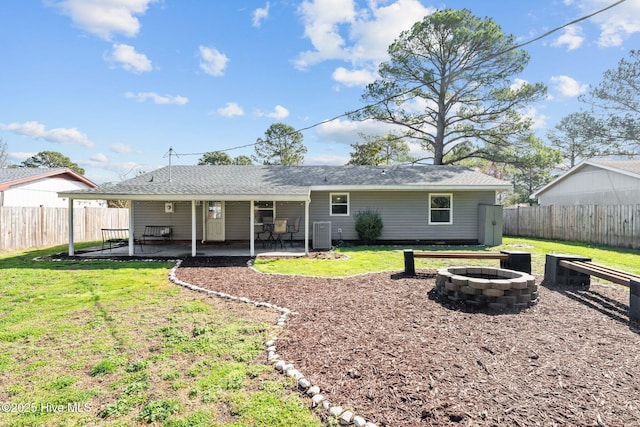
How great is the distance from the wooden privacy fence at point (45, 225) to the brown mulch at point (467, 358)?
36.6 ft

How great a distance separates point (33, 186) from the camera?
56.3 feet

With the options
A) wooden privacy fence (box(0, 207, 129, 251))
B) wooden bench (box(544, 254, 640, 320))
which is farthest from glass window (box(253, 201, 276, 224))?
wooden bench (box(544, 254, 640, 320))

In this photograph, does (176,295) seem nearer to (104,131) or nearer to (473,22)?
(104,131)

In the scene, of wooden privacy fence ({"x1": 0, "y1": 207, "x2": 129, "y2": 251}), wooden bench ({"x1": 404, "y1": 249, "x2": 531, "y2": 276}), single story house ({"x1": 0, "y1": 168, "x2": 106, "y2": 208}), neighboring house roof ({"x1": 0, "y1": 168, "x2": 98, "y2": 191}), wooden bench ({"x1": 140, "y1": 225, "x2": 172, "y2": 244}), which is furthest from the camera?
single story house ({"x1": 0, "y1": 168, "x2": 106, "y2": 208})

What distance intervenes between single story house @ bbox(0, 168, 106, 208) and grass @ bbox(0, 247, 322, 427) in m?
13.2

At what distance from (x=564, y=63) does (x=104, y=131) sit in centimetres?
2051

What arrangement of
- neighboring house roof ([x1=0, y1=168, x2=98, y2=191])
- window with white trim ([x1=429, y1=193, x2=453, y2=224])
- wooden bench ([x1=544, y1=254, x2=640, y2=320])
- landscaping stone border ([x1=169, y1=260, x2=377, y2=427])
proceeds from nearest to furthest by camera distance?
landscaping stone border ([x1=169, y1=260, x2=377, y2=427]), wooden bench ([x1=544, y1=254, x2=640, y2=320]), window with white trim ([x1=429, y1=193, x2=453, y2=224]), neighboring house roof ([x1=0, y1=168, x2=98, y2=191])

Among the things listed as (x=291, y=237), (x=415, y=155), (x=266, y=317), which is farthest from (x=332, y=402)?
(x=415, y=155)

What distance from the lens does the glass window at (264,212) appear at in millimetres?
12984

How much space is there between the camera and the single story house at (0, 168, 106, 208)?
15.7 meters

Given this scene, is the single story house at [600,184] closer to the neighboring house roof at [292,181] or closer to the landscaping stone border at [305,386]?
the neighboring house roof at [292,181]

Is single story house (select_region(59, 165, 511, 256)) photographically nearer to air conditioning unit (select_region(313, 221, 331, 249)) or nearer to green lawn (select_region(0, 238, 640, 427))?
air conditioning unit (select_region(313, 221, 331, 249))

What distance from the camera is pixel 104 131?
662 inches

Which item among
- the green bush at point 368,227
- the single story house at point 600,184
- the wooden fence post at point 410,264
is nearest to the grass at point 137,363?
the wooden fence post at point 410,264
